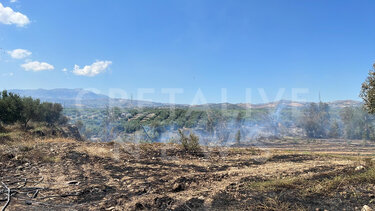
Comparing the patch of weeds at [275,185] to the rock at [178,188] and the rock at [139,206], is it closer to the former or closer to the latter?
the rock at [178,188]

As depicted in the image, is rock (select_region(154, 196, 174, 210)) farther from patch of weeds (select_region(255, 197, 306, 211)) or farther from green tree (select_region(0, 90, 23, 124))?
green tree (select_region(0, 90, 23, 124))

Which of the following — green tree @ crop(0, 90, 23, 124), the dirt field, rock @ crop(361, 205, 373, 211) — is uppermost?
green tree @ crop(0, 90, 23, 124)

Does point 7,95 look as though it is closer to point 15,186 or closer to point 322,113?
point 15,186

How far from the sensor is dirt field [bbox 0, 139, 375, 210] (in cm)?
416

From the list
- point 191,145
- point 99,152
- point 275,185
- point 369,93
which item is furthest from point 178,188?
point 369,93

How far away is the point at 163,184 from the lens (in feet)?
18.0

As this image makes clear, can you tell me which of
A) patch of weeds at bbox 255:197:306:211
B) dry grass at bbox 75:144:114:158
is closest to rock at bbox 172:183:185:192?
patch of weeds at bbox 255:197:306:211

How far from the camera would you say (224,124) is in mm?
58906

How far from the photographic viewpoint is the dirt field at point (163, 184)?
416cm

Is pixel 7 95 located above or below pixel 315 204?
above

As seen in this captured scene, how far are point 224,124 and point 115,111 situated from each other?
29394 millimetres

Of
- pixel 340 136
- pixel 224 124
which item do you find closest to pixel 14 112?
pixel 224 124

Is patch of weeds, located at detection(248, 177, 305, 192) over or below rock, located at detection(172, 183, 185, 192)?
over

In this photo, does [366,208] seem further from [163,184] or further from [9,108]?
[9,108]
